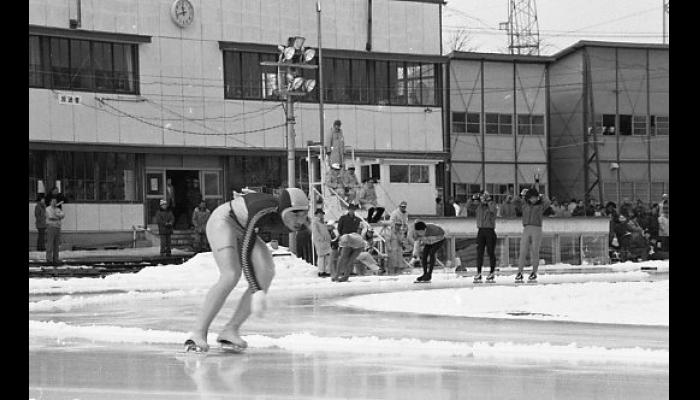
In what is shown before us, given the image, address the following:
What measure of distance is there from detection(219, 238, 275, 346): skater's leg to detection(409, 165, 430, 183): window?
31.0m

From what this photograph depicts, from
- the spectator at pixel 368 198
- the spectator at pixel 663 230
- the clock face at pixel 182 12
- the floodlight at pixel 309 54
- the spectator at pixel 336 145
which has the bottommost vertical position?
the spectator at pixel 663 230

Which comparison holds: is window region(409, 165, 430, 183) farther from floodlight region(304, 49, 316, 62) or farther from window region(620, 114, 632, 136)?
window region(620, 114, 632, 136)

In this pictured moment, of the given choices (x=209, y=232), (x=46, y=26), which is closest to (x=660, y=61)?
(x=46, y=26)

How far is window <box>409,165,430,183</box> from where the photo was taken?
41.0 metres

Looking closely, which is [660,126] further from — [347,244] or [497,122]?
[347,244]

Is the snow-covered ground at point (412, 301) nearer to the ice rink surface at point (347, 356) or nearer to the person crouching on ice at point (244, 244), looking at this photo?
the ice rink surface at point (347, 356)

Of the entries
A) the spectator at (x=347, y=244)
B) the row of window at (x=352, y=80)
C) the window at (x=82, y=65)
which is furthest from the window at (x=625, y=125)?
the spectator at (x=347, y=244)

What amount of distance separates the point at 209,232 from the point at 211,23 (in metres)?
33.5

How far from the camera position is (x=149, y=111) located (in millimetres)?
40969

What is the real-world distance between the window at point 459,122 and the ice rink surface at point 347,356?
35529mm

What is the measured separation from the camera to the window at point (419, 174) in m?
41.0

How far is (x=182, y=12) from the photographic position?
41594 millimetres

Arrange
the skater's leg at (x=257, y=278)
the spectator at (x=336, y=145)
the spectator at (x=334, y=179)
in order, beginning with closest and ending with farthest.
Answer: the skater's leg at (x=257, y=278) → the spectator at (x=336, y=145) → the spectator at (x=334, y=179)

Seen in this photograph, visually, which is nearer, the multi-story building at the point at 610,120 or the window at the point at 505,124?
the multi-story building at the point at 610,120
